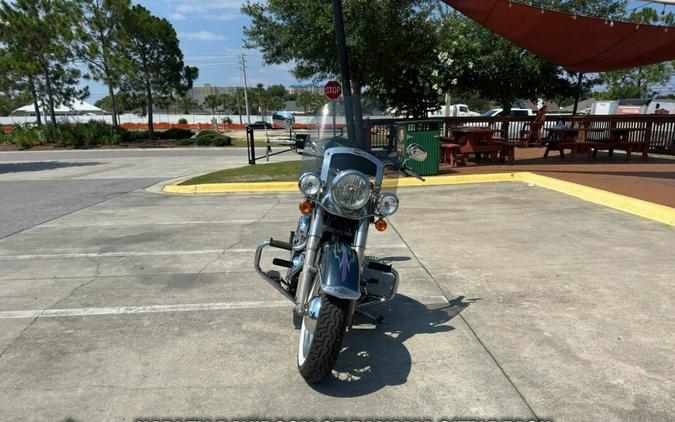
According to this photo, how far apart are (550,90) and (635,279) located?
69.8ft

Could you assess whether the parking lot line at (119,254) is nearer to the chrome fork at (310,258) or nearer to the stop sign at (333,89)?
the chrome fork at (310,258)

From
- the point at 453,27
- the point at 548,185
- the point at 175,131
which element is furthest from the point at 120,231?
the point at 175,131

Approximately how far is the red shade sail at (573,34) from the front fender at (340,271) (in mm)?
8982

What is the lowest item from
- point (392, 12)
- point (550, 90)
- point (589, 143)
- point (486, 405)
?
point (486, 405)

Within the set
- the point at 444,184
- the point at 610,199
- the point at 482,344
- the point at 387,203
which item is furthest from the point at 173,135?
the point at 482,344

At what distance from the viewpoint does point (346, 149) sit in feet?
10.1

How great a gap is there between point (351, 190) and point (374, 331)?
1.34m

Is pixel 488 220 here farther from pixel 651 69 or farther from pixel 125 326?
pixel 651 69

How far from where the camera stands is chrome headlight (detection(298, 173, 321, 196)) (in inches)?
114

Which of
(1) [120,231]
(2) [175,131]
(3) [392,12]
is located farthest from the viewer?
(2) [175,131]

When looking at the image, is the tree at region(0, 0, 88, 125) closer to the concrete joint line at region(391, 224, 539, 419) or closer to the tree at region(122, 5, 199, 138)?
the tree at region(122, 5, 199, 138)

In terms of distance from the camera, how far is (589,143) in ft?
44.9

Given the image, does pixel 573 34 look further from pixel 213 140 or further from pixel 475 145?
pixel 213 140

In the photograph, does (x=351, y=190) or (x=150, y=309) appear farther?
(x=150, y=309)
